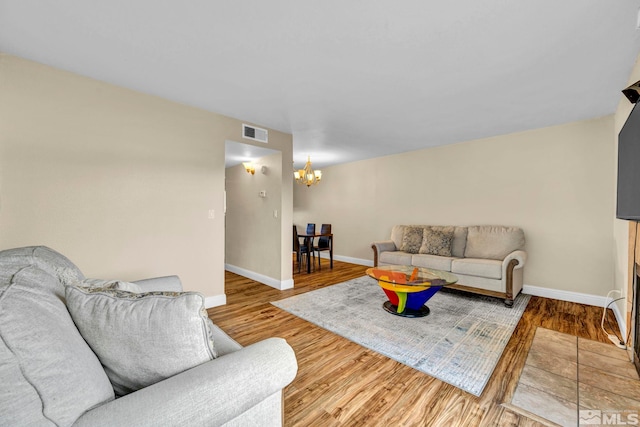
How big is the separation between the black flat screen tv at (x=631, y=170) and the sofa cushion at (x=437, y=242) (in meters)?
2.30

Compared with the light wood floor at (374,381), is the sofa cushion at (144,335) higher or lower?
higher

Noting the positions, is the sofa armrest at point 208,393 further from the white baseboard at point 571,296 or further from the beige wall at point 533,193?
the beige wall at point 533,193

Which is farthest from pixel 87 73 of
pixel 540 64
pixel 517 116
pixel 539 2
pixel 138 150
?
pixel 517 116

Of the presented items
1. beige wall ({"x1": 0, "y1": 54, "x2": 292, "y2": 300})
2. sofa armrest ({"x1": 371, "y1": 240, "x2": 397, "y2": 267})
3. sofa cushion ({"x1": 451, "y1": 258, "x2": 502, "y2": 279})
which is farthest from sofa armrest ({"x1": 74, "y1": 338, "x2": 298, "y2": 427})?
sofa armrest ({"x1": 371, "y1": 240, "x2": 397, "y2": 267})

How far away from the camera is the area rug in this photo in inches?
81.0

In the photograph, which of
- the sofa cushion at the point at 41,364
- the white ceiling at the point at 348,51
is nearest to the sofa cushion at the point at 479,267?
the white ceiling at the point at 348,51

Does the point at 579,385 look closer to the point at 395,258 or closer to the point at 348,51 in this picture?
the point at 395,258

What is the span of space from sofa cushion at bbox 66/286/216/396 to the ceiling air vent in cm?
301

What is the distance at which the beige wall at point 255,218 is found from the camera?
420cm

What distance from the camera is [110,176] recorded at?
259 centimetres

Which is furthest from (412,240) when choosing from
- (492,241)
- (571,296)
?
(571,296)

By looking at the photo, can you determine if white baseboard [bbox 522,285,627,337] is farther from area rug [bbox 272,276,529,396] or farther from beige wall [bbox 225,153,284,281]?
beige wall [bbox 225,153,284,281]

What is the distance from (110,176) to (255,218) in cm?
232

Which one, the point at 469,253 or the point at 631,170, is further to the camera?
the point at 469,253
